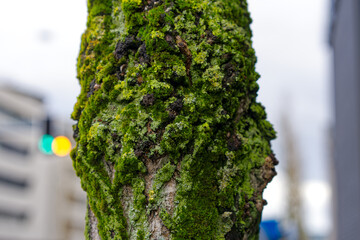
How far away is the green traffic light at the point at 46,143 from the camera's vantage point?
37.8 feet

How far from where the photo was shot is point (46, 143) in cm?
1153

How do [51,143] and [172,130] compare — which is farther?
[51,143]

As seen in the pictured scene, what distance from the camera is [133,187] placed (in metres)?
2.29

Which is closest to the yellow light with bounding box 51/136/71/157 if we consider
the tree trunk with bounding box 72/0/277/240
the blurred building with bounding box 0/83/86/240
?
the tree trunk with bounding box 72/0/277/240

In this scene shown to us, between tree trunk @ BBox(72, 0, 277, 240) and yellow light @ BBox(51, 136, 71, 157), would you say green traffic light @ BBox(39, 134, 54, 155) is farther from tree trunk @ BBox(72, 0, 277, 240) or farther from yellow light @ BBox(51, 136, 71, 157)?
tree trunk @ BBox(72, 0, 277, 240)

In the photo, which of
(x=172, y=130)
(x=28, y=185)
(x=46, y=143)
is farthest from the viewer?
(x=28, y=185)

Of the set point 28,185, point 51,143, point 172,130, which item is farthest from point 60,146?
point 28,185

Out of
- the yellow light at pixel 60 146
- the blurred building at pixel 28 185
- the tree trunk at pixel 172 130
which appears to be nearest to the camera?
the tree trunk at pixel 172 130

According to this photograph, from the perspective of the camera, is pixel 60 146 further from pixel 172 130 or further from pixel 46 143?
pixel 172 130

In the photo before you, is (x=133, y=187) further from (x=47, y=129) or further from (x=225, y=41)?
(x=47, y=129)

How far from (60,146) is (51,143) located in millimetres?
191

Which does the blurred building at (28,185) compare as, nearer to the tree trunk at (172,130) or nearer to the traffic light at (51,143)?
the traffic light at (51,143)

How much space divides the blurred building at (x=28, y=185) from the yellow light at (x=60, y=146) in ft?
158

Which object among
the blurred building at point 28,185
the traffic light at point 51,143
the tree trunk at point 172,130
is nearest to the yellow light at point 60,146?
the traffic light at point 51,143
